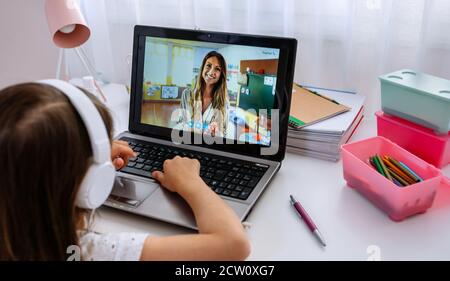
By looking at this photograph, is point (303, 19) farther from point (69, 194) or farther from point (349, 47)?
point (69, 194)

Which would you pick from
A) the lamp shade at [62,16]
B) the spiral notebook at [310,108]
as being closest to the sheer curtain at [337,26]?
the spiral notebook at [310,108]

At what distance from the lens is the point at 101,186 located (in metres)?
0.58

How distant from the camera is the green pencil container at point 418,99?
815 mm

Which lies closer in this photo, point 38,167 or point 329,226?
point 38,167

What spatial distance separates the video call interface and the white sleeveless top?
0.35 metres

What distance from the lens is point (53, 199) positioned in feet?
1.77

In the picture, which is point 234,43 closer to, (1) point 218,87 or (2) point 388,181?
(1) point 218,87

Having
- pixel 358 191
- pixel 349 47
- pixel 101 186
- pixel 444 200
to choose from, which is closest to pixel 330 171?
pixel 358 191

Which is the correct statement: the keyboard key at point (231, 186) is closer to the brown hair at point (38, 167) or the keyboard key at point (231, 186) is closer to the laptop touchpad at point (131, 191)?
the laptop touchpad at point (131, 191)

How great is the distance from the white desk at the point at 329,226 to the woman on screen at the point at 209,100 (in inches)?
7.0

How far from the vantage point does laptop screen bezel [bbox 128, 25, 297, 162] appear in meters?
0.83

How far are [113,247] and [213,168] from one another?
0.91 ft

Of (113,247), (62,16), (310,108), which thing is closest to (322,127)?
(310,108)
